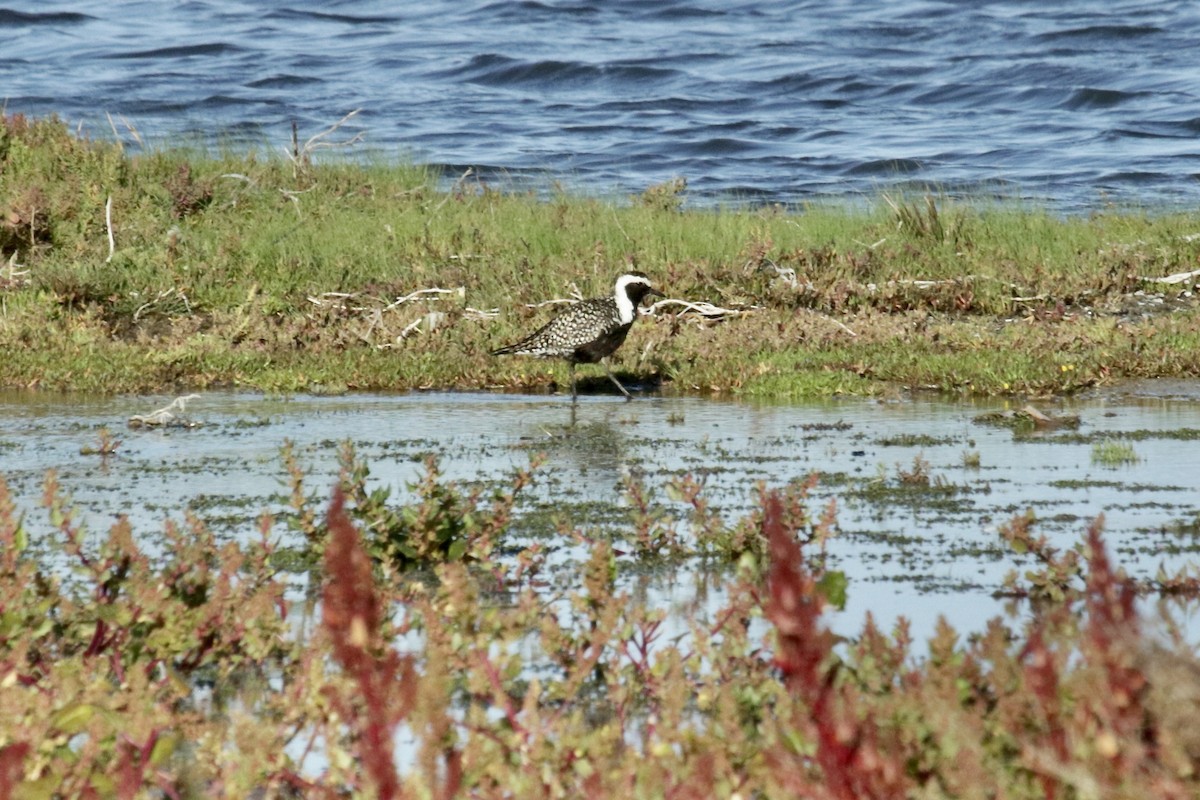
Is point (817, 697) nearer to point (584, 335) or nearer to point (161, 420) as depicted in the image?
point (161, 420)

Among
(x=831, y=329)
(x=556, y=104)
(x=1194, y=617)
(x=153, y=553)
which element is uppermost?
(x=1194, y=617)

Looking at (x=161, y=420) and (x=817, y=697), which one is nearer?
(x=817, y=697)

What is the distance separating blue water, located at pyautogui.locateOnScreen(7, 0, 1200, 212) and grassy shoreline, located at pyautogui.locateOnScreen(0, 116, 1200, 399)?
13.0 feet

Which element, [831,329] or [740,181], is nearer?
[831,329]

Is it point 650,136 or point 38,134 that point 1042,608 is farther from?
point 650,136

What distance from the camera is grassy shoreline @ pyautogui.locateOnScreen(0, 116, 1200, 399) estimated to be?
12898 mm

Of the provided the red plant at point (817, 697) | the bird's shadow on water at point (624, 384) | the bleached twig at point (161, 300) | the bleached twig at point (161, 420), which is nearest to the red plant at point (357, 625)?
the red plant at point (817, 697)

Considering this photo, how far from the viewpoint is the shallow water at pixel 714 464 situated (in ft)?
24.4

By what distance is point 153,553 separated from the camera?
7633mm

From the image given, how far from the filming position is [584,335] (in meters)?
12.5

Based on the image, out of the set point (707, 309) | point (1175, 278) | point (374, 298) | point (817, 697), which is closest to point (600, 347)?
point (707, 309)

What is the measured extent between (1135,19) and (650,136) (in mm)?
15588

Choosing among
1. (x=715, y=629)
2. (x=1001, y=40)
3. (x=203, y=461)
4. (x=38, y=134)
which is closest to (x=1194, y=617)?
(x=715, y=629)

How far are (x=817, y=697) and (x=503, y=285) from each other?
40.4 feet
